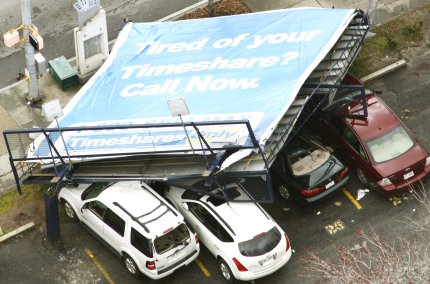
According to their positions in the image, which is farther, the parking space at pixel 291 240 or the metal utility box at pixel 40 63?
the metal utility box at pixel 40 63

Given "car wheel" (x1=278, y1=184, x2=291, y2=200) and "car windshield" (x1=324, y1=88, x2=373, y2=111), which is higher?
"car windshield" (x1=324, y1=88, x2=373, y2=111)

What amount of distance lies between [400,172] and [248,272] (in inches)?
189

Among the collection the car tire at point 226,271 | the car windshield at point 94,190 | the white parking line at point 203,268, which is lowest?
the white parking line at point 203,268

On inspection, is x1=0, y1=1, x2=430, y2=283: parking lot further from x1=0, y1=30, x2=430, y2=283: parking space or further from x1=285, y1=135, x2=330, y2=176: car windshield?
x1=285, y1=135, x2=330, y2=176: car windshield

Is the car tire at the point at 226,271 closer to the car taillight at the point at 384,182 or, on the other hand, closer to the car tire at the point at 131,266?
the car tire at the point at 131,266

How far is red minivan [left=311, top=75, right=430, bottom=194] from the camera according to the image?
20.1m

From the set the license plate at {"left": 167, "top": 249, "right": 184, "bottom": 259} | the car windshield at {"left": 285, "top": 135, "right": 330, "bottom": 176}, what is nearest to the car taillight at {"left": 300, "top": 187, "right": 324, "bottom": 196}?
the car windshield at {"left": 285, "top": 135, "right": 330, "bottom": 176}

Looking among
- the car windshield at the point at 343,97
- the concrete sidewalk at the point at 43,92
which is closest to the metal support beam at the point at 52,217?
the concrete sidewalk at the point at 43,92

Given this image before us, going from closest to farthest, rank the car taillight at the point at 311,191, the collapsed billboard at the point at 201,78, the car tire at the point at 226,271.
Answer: the collapsed billboard at the point at 201,78, the car tire at the point at 226,271, the car taillight at the point at 311,191

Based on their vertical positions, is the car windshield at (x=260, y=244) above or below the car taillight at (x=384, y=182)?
above

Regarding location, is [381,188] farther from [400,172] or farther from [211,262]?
[211,262]

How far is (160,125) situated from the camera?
57.5 feet

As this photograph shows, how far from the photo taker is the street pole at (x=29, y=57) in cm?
2102

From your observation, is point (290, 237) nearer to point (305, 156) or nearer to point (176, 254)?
point (305, 156)
